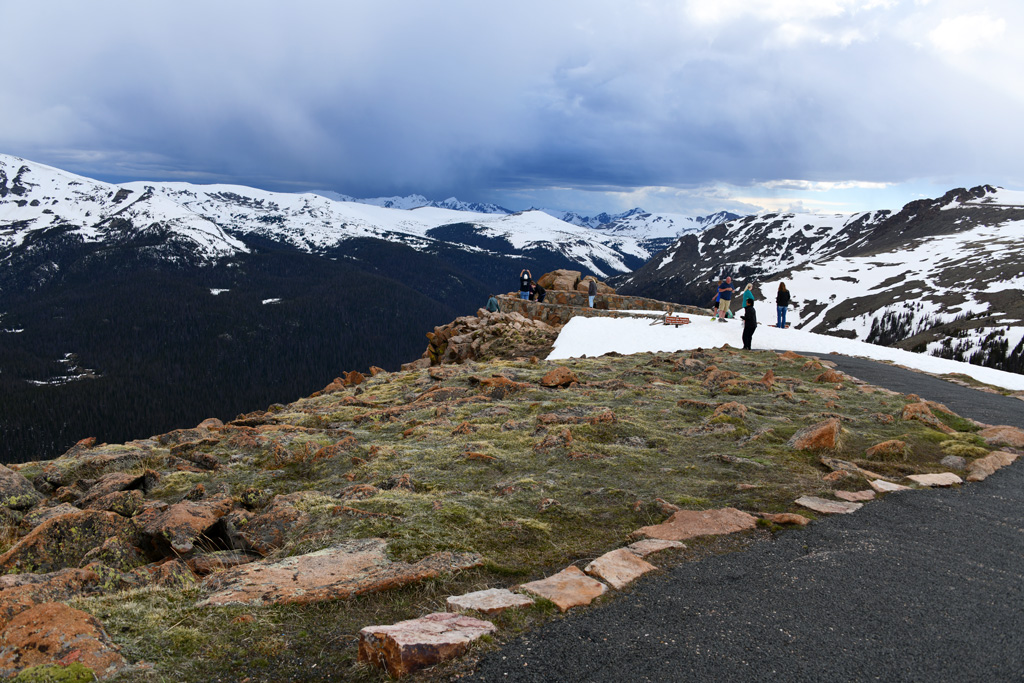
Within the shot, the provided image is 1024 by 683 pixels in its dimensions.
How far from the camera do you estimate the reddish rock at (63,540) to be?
6293 millimetres

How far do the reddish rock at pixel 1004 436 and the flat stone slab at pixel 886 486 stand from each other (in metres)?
4.21

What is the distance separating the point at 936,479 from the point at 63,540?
1243 cm

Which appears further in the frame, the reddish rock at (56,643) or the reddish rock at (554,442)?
the reddish rock at (554,442)

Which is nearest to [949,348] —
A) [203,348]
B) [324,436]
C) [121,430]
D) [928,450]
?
[928,450]

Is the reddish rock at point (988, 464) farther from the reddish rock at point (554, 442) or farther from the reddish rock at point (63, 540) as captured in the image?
the reddish rock at point (63, 540)

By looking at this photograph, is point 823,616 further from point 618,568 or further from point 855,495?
point 855,495

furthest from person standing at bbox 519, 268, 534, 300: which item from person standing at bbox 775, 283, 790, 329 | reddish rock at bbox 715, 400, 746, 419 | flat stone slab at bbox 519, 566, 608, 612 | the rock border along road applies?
flat stone slab at bbox 519, 566, 608, 612

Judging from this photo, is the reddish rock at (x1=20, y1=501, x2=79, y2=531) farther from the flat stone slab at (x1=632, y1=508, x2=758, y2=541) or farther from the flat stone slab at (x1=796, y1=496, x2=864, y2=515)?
the flat stone slab at (x1=796, y1=496, x2=864, y2=515)

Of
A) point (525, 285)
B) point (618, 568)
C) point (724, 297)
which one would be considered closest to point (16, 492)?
point (618, 568)

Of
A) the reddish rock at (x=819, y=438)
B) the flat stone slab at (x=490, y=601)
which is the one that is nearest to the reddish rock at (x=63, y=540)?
the flat stone slab at (x=490, y=601)

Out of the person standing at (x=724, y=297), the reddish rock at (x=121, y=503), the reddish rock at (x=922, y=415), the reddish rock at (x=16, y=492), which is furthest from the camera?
the person standing at (x=724, y=297)

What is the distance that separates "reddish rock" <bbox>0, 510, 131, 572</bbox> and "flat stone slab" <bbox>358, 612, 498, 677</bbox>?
14.9ft

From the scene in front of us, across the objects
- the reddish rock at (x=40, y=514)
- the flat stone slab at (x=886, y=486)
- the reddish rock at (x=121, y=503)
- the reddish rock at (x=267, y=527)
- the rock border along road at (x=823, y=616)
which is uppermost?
the flat stone slab at (x=886, y=486)

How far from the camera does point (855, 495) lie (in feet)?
25.8
